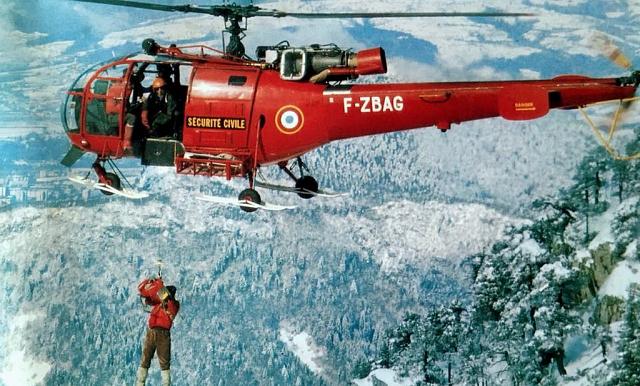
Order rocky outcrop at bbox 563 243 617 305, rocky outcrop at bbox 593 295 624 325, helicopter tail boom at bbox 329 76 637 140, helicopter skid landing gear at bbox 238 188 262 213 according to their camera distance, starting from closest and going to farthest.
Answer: helicopter tail boom at bbox 329 76 637 140 < helicopter skid landing gear at bbox 238 188 262 213 < rocky outcrop at bbox 593 295 624 325 < rocky outcrop at bbox 563 243 617 305

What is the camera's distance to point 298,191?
15688 millimetres

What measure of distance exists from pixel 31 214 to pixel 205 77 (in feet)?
81.3

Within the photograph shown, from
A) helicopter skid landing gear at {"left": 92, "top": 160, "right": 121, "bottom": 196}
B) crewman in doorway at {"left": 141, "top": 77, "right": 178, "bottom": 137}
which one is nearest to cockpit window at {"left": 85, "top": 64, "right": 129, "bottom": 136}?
crewman in doorway at {"left": 141, "top": 77, "right": 178, "bottom": 137}

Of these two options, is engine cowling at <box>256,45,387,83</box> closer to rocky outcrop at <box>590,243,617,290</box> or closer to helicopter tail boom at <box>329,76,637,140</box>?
helicopter tail boom at <box>329,76,637,140</box>

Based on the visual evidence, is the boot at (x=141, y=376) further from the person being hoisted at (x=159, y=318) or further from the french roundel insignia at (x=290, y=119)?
the french roundel insignia at (x=290, y=119)

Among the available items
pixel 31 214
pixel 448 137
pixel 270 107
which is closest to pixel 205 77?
pixel 270 107

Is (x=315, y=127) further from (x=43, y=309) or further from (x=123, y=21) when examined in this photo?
(x=43, y=309)

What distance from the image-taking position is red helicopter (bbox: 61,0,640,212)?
14.0 metres

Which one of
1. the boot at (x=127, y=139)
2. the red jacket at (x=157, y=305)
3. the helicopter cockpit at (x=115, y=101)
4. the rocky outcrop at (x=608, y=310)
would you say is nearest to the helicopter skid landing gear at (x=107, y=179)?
the helicopter cockpit at (x=115, y=101)

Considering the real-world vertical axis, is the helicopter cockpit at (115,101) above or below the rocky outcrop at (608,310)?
above

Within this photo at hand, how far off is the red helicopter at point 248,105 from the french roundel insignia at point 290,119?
0.05 ft

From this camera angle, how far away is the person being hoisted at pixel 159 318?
13836 mm

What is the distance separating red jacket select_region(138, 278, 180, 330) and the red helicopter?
142cm

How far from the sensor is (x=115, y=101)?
15.1 m
